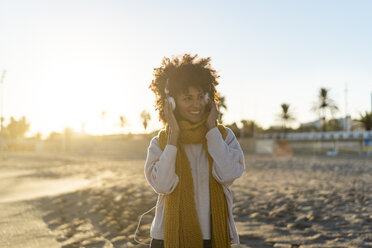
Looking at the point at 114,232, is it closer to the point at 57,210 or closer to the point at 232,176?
the point at 57,210

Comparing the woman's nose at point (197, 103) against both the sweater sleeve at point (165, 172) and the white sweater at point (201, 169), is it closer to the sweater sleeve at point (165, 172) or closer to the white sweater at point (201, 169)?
the white sweater at point (201, 169)

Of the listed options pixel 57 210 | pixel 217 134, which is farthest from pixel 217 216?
pixel 57 210

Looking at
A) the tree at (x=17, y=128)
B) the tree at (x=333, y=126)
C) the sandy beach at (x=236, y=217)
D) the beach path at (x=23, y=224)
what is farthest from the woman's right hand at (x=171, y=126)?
the tree at (x=17, y=128)

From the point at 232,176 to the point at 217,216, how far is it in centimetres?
26

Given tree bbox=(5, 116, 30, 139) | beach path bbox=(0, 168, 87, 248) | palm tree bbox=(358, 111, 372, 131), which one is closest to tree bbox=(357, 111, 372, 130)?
palm tree bbox=(358, 111, 372, 131)

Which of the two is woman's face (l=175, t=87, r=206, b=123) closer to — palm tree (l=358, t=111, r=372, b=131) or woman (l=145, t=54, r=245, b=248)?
woman (l=145, t=54, r=245, b=248)

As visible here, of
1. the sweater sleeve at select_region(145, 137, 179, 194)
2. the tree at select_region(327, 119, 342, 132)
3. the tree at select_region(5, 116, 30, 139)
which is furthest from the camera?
the tree at select_region(5, 116, 30, 139)

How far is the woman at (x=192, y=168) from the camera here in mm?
2039

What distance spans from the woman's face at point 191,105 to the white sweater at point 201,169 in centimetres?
18

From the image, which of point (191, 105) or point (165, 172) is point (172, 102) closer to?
point (191, 105)

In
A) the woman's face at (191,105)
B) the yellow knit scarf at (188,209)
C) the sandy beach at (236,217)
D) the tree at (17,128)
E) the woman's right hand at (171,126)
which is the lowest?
the sandy beach at (236,217)

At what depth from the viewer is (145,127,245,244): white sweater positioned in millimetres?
2031

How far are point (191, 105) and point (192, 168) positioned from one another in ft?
1.28

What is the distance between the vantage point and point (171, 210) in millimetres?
2066
